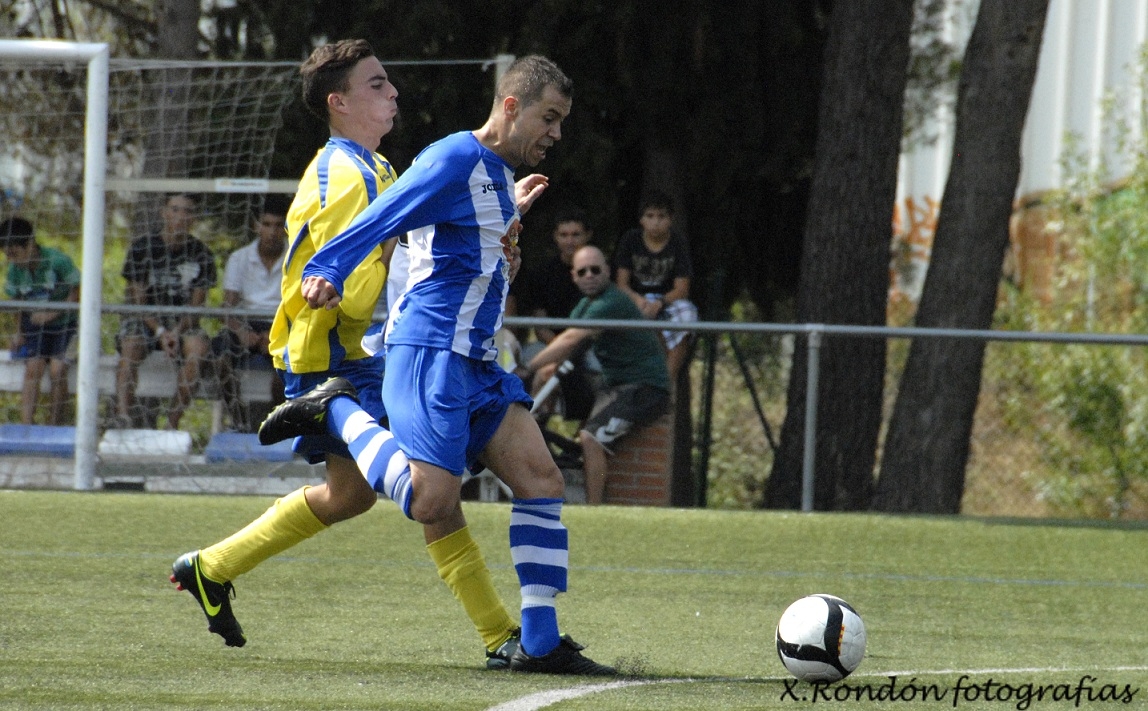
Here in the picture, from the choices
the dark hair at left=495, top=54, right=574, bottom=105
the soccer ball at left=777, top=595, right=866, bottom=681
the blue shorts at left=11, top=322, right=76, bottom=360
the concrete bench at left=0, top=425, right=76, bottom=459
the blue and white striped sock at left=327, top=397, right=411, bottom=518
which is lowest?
the concrete bench at left=0, top=425, right=76, bottom=459

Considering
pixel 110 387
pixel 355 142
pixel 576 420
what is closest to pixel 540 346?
pixel 576 420

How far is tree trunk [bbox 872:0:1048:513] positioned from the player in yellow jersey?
7.31 metres

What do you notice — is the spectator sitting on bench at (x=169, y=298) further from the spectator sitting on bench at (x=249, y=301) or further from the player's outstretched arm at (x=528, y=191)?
the player's outstretched arm at (x=528, y=191)

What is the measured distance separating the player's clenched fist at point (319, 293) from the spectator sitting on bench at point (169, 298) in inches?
243

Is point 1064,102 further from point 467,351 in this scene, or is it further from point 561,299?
point 467,351

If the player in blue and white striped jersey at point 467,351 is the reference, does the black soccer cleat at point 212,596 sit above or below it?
below

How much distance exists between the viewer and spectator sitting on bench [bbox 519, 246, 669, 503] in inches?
397

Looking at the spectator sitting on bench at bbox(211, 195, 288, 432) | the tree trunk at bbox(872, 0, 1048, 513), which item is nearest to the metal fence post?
the tree trunk at bbox(872, 0, 1048, 513)

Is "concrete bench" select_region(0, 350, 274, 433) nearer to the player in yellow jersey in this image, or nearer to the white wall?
the player in yellow jersey

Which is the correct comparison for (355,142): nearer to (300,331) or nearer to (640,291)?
(300,331)

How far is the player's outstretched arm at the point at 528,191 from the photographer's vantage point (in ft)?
15.9

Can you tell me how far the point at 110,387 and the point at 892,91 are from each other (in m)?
6.27

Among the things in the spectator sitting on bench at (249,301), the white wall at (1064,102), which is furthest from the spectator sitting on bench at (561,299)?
the white wall at (1064,102)

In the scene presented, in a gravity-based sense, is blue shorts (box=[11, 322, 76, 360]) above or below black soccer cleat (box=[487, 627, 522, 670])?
above
